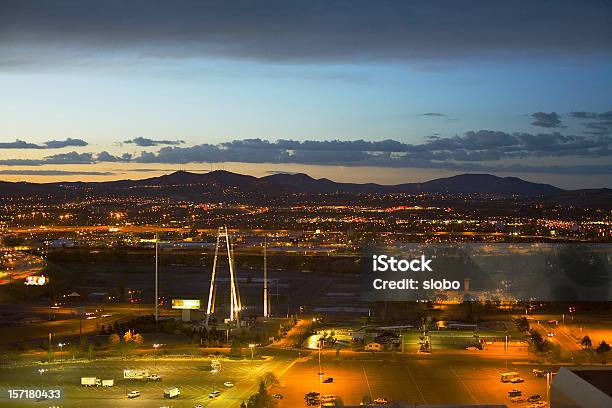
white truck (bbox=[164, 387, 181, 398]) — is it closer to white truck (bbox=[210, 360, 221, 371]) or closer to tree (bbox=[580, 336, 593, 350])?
white truck (bbox=[210, 360, 221, 371])

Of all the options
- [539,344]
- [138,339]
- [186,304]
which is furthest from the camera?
[186,304]

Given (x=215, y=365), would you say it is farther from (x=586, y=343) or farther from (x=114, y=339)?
(x=586, y=343)

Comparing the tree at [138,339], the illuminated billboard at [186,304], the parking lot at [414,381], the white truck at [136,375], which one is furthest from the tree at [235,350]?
the illuminated billboard at [186,304]

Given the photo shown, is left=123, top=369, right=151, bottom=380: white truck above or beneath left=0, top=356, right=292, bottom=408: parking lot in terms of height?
above

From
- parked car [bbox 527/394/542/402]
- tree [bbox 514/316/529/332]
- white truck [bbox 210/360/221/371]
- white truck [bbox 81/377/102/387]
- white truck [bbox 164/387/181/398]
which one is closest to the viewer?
parked car [bbox 527/394/542/402]

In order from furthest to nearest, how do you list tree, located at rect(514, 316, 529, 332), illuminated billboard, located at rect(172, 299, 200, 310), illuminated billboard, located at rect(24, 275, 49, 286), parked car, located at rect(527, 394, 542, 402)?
1. illuminated billboard, located at rect(24, 275, 49, 286)
2. illuminated billboard, located at rect(172, 299, 200, 310)
3. tree, located at rect(514, 316, 529, 332)
4. parked car, located at rect(527, 394, 542, 402)

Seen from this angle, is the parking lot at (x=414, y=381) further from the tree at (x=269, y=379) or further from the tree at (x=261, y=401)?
the tree at (x=261, y=401)

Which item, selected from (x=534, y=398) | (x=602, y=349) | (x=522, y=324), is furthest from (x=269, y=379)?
(x=522, y=324)

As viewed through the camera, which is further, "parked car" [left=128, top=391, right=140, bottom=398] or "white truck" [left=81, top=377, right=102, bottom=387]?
"white truck" [left=81, top=377, right=102, bottom=387]

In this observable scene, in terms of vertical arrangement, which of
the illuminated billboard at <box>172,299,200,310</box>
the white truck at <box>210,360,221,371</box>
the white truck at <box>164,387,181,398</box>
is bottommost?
the white truck at <box>210,360,221,371</box>

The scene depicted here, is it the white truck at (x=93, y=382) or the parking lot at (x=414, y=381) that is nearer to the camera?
the parking lot at (x=414, y=381)

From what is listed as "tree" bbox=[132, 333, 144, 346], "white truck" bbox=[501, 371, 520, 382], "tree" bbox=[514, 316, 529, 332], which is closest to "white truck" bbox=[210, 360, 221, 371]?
"tree" bbox=[132, 333, 144, 346]
